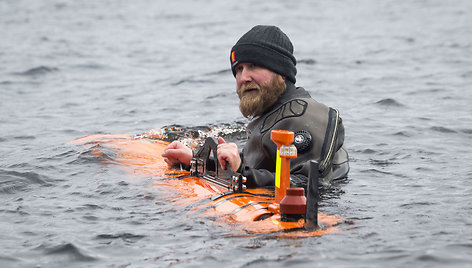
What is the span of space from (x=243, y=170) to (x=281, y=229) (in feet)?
3.05

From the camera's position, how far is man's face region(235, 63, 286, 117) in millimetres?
6414

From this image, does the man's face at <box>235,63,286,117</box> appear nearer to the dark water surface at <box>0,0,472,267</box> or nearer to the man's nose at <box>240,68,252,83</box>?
the man's nose at <box>240,68,252,83</box>

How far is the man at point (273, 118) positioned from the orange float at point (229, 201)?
8.3 inches

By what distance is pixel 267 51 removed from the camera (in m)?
6.43

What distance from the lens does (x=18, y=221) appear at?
5879 mm

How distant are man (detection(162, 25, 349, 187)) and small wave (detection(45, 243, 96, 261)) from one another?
56.1 inches

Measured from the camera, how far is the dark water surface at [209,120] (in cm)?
498

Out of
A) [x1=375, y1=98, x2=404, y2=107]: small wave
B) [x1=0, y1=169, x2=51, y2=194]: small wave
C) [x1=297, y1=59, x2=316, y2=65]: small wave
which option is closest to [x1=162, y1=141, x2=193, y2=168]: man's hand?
[x1=0, y1=169, x2=51, y2=194]: small wave

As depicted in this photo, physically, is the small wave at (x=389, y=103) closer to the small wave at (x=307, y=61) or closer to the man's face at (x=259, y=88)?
the small wave at (x=307, y=61)

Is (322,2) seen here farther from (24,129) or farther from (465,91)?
(24,129)

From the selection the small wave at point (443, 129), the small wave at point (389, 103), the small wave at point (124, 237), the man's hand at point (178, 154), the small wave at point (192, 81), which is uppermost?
the small wave at point (192, 81)

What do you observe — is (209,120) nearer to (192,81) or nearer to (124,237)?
(192,81)

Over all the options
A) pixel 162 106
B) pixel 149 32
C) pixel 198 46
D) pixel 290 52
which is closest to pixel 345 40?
pixel 198 46

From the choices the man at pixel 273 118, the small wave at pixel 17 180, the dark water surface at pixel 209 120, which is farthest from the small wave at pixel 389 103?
the small wave at pixel 17 180
